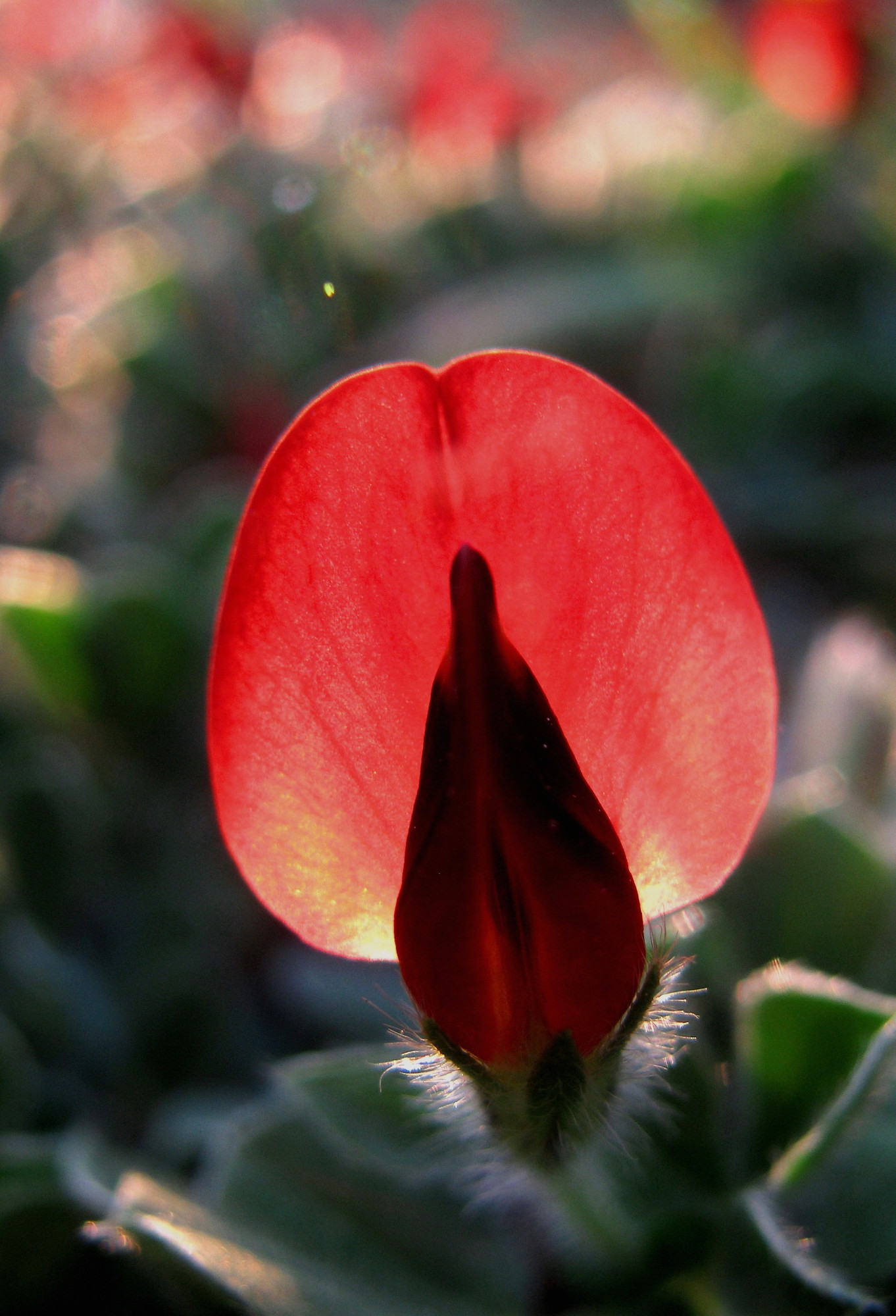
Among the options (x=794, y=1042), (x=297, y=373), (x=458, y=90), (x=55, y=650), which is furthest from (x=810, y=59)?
(x=794, y=1042)

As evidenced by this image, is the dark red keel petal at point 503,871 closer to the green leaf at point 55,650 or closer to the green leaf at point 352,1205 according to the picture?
the green leaf at point 352,1205

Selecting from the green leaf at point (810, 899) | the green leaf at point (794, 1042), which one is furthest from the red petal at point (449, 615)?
the green leaf at point (810, 899)

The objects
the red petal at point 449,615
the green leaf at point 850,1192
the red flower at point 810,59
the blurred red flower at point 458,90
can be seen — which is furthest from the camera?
the blurred red flower at point 458,90

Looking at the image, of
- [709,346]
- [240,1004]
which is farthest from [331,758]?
[709,346]

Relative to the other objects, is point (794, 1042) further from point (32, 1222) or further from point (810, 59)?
point (810, 59)

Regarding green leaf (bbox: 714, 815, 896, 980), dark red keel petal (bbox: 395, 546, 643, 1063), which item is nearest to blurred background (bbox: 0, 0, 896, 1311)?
green leaf (bbox: 714, 815, 896, 980)

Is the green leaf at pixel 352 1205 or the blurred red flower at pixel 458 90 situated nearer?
the green leaf at pixel 352 1205
